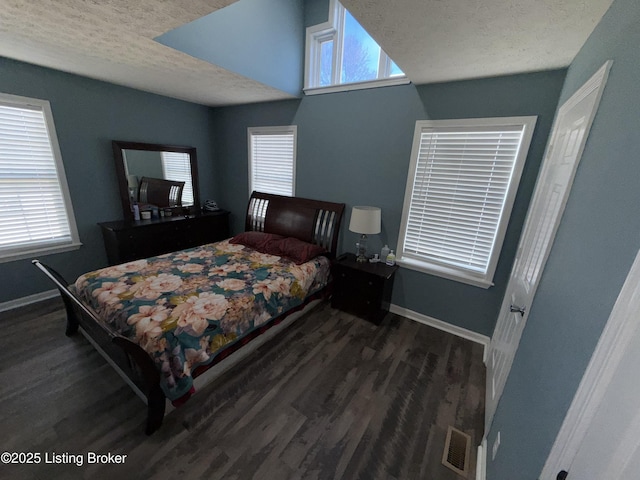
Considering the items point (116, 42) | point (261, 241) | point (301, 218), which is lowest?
point (261, 241)

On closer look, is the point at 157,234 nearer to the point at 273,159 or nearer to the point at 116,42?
the point at 273,159

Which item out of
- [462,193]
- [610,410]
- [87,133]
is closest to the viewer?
[610,410]

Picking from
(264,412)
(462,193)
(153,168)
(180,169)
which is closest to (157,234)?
(153,168)

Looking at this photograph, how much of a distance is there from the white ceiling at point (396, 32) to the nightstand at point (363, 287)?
6.25ft

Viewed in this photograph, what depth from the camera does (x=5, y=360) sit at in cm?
198

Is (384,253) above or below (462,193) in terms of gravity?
below

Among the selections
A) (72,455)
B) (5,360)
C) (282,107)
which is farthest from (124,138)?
(72,455)

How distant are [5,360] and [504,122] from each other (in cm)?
459

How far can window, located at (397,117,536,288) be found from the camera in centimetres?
215

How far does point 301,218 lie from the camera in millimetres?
3340

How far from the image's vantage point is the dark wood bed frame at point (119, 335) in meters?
1.46

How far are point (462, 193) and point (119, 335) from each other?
2.91 m

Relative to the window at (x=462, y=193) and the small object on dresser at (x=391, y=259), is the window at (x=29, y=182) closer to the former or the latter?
the small object on dresser at (x=391, y=259)

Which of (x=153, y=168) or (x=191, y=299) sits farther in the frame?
(x=153, y=168)
